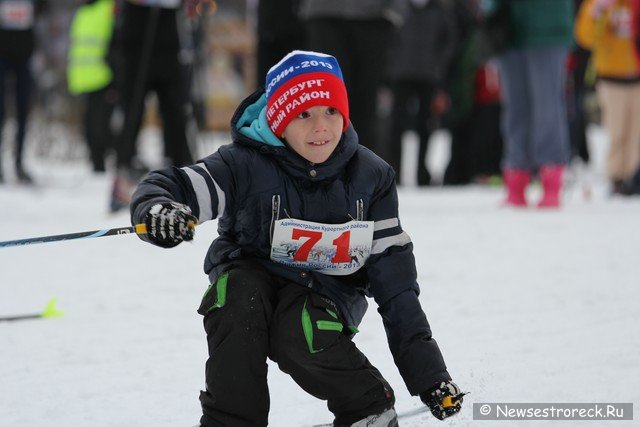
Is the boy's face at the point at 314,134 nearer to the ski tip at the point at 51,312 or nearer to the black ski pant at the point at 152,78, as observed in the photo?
the ski tip at the point at 51,312

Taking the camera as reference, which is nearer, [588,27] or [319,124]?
[319,124]

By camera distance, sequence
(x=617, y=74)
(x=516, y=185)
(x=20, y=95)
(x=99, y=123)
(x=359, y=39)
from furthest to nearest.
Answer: (x=99, y=123), (x=20, y=95), (x=617, y=74), (x=516, y=185), (x=359, y=39)

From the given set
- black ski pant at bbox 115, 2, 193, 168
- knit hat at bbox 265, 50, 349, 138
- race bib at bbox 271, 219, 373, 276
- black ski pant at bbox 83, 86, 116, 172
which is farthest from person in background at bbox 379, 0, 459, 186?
race bib at bbox 271, 219, 373, 276

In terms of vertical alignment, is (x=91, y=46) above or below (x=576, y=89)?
above

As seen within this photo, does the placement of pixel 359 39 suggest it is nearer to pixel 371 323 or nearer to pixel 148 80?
pixel 148 80

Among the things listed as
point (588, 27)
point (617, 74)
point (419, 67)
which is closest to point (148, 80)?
point (588, 27)

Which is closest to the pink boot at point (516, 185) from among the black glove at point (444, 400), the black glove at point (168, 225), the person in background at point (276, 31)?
the person in background at point (276, 31)

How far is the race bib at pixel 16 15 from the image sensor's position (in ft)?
23.8

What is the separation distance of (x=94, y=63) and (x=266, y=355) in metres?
7.55

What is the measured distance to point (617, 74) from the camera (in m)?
6.64

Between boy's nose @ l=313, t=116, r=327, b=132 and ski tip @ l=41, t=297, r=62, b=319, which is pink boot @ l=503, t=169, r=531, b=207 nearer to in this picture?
ski tip @ l=41, t=297, r=62, b=319

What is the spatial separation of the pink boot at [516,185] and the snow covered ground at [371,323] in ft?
2.00

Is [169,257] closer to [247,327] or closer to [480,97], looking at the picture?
[247,327]

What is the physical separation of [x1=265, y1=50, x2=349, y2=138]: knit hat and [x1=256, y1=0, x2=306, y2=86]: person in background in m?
3.42
